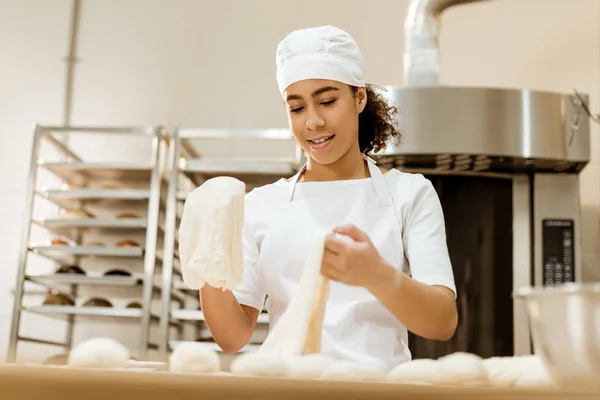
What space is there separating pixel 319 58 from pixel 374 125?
11.3 inches

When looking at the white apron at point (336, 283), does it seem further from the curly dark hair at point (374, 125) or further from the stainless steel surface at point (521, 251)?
the stainless steel surface at point (521, 251)

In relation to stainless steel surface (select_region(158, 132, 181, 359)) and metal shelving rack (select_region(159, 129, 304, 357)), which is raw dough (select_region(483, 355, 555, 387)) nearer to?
metal shelving rack (select_region(159, 129, 304, 357))

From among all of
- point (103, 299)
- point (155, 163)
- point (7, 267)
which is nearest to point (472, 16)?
point (155, 163)

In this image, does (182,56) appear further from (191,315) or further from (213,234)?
(213,234)

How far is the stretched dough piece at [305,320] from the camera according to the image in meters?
0.87

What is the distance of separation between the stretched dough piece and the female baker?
0.22 metres

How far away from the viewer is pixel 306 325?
2.88 ft

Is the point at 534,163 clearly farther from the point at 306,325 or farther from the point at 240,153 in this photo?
the point at 306,325

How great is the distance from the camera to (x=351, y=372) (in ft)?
1.84

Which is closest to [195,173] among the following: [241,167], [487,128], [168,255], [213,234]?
[241,167]

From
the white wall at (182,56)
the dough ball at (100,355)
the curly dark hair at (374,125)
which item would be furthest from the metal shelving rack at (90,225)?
the dough ball at (100,355)

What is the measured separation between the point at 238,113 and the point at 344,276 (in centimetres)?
268

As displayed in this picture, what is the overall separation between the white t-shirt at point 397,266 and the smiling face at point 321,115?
109 millimetres

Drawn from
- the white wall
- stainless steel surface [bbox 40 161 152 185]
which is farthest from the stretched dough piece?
the white wall
